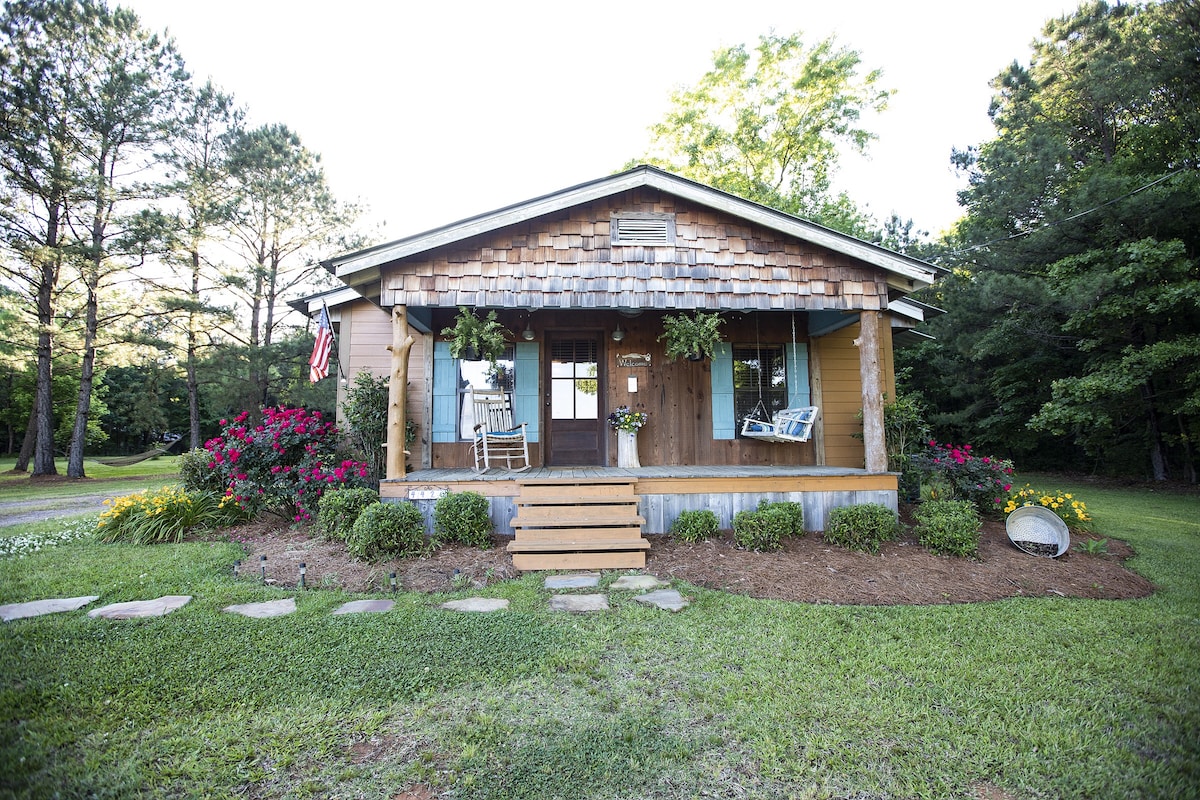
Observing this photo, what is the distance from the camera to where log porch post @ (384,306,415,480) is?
5355 mm

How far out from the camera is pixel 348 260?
17.2ft

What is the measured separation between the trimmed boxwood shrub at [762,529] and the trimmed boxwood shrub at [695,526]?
0.91ft

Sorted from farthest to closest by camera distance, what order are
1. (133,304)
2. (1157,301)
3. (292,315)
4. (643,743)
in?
(292,315), (133,304), (1157,301), (643,743)

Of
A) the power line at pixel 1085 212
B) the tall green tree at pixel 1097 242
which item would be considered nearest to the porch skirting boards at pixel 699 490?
the tall green tree at pixel 1097 242

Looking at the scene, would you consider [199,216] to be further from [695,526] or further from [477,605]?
[695,526]

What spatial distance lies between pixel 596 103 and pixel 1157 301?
1525 cm

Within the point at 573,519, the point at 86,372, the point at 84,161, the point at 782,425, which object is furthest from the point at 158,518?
the point at 84,161

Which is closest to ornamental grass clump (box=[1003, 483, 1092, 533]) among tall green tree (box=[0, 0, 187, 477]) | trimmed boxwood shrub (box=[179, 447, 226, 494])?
trimmed boxwood shrub (box=[179, 447, 226, 494])

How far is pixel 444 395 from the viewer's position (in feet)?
22.8

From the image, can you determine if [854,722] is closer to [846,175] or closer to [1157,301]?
[1157,301]

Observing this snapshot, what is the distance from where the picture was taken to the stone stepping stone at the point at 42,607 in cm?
317

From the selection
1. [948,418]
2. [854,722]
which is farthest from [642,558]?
[948,418]

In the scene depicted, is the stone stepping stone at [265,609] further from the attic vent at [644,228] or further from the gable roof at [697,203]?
the attic vent at [644,228]

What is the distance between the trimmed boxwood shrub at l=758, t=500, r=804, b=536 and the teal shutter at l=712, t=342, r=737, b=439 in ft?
6.46
